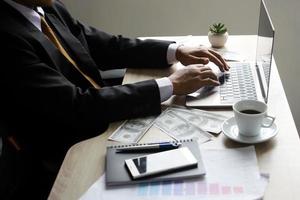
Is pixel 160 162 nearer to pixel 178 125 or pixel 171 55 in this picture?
pixel 178 125

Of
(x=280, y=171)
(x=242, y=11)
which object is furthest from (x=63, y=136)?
(x=242, y=11)

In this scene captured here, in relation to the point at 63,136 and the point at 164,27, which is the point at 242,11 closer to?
the point at 164,27

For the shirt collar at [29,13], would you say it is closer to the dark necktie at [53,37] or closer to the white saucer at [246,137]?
the dark necktie at [53,37]

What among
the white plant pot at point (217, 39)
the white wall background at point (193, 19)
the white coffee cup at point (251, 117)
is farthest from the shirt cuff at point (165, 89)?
the white wall background at point (193, 19)

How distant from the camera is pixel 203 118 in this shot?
1228mm

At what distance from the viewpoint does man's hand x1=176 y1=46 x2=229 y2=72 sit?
151 centimetres

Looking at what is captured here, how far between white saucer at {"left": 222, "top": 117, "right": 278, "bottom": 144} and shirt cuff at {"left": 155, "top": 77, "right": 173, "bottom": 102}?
225 mm

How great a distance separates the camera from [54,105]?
4.09 ft

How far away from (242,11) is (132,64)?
1.05 m

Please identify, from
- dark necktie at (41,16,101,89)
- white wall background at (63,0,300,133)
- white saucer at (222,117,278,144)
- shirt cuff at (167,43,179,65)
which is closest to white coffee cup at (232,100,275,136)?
white saucer at (222,117,278,144)

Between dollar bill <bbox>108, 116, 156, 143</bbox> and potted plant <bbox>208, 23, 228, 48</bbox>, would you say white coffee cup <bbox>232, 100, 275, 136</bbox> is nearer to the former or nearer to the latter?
dollar bill <bbox>108, 116, 156, 143</bbox>

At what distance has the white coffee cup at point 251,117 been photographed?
1077 millimetres

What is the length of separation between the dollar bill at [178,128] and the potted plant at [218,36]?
54 cm

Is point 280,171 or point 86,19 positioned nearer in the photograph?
point 280,171
